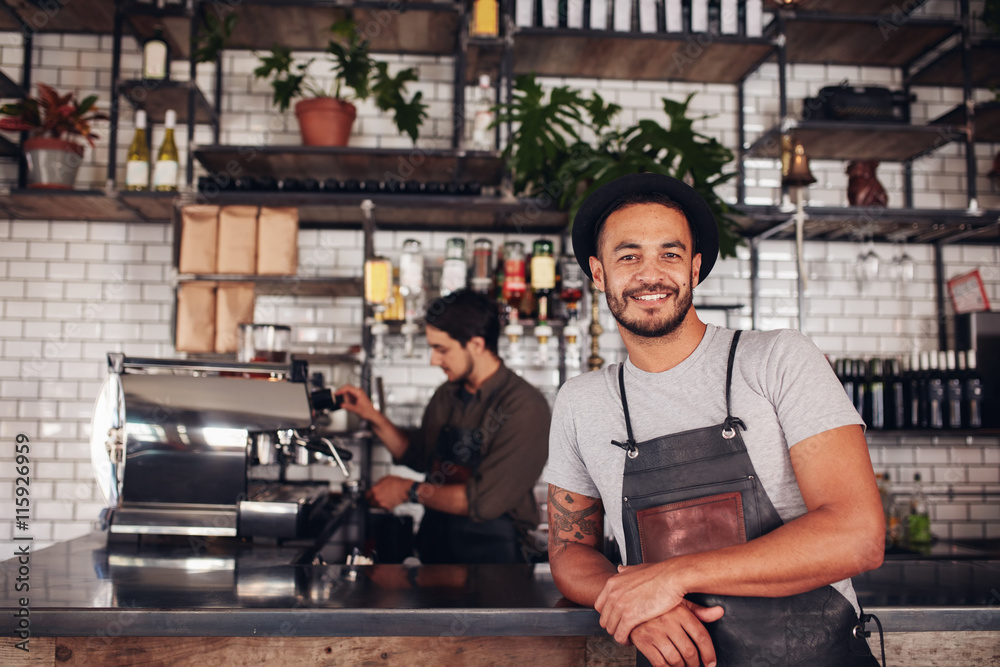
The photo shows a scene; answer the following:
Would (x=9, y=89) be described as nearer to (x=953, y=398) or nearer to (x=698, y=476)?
(x=698, y=476)

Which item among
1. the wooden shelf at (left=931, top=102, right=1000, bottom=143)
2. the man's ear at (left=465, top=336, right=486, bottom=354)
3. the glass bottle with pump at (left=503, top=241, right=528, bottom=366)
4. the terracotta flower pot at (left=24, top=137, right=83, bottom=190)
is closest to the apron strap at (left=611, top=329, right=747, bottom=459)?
the man's ear at (left=465, top=336, right=486, bottom=354)

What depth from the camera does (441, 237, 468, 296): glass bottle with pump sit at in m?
3.33

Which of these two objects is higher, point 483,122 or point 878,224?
point 483,122

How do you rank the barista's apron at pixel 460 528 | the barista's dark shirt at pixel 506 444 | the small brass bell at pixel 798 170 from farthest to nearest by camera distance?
the small brass bell at pixel 798 170 → the barista's apron at pixel 460 528 → the barista's dark shirt at pixel 506 444

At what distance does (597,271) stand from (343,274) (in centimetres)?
240

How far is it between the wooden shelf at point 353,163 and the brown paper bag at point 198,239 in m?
0.31

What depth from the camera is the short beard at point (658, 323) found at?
4.61 ft

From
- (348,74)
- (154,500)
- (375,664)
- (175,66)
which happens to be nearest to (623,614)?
(375,664)

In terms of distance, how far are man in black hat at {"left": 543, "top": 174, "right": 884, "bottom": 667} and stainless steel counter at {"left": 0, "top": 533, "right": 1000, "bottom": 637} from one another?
161mm

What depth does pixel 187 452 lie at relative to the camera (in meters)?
2.06

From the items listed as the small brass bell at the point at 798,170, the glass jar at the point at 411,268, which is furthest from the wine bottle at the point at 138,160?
the small brass bell at the point at 798,170

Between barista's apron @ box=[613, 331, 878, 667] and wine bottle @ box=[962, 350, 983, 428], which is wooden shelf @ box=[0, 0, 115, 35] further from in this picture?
wine bottle @ box=[962, 350, 983, 428]

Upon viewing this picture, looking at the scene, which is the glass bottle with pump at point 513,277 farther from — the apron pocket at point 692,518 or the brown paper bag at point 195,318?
the apron pocket at point 692,518

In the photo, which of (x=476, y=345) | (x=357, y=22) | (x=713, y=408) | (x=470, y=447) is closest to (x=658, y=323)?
(x=713, y=408)
